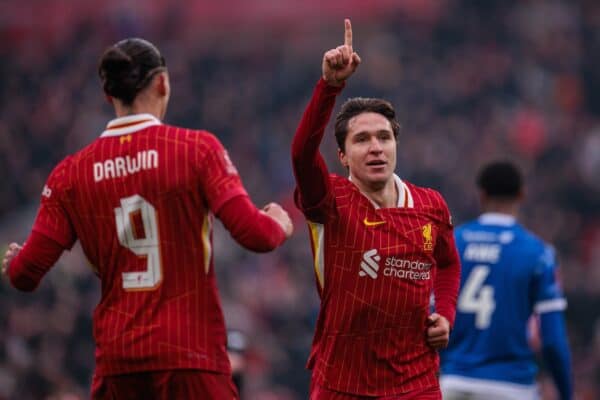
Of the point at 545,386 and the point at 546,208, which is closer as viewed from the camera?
the point at 545,386

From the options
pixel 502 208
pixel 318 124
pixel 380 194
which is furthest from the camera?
pixel 502 208

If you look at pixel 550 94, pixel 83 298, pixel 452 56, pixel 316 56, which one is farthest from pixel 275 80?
pixel 83 298

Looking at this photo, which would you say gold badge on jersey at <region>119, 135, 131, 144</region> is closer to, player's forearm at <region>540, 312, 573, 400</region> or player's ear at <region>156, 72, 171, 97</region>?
player's ear at <region>156, 72, 171, 97</region>

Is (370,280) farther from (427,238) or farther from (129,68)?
(129,68)

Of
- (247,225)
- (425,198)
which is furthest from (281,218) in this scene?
(425,198)

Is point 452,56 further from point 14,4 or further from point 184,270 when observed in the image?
point 184,270

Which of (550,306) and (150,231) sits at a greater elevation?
(150,231)

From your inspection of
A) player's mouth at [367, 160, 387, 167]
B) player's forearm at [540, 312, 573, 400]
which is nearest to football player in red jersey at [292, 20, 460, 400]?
player's mouth at [367, 160, 387, 167]

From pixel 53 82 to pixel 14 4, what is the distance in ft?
11.9

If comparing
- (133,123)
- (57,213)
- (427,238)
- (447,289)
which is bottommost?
(447,289)

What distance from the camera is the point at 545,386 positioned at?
471 inches

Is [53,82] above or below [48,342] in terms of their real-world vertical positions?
above

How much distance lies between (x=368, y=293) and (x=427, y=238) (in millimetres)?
395

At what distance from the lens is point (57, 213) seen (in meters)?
4.72
